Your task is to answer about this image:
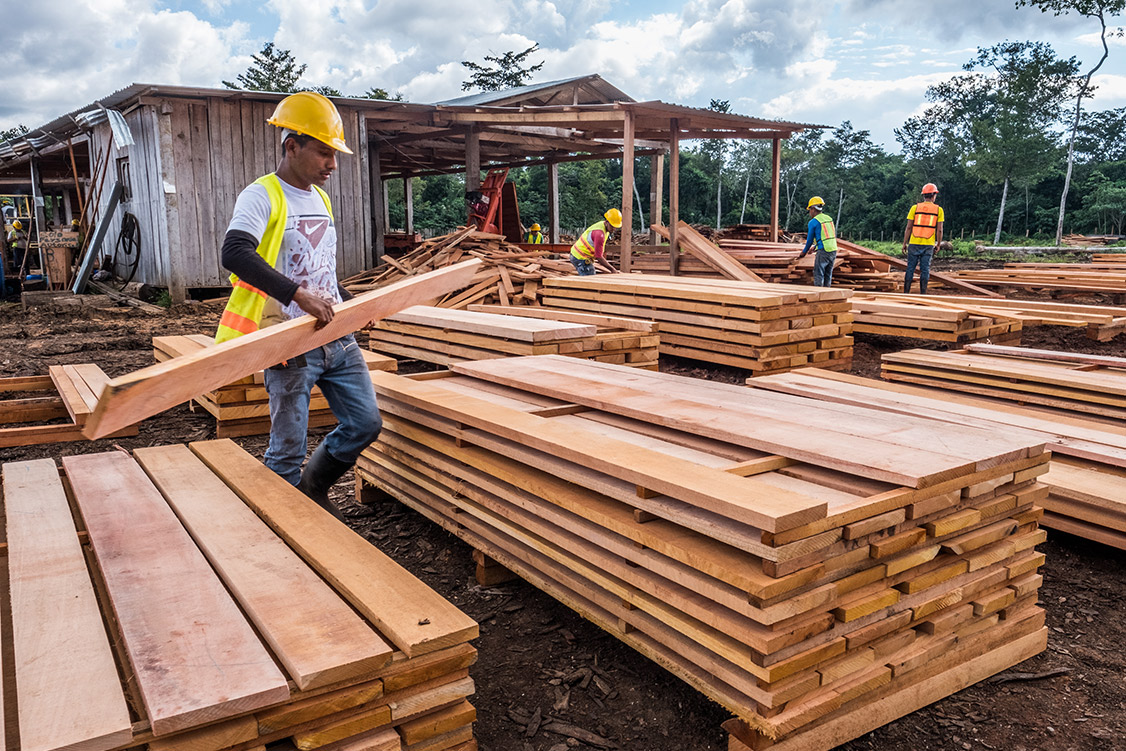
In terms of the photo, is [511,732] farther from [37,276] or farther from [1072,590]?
[37,276]

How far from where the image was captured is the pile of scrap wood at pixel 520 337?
651cm

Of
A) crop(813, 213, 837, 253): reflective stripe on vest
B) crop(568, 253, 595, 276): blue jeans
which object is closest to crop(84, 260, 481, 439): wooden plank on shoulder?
crop(568, 253, 595, 276): blue jeans

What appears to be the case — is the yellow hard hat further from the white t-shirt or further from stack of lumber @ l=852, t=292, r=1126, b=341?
stack of lumber @ l=852, t=292, r=1126, b=341

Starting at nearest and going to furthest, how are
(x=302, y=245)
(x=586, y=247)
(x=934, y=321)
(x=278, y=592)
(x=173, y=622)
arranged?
(x=173, y=622)
(x=278, y=592)
(x=302, y=245)
(x=934, y=321)
(x=586, y=247)

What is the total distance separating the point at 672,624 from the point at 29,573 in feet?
6.95

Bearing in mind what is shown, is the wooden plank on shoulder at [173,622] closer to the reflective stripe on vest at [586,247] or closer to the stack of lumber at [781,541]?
the stack of lumber at [781,541]

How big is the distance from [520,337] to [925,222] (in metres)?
10.0

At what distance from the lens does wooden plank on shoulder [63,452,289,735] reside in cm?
190

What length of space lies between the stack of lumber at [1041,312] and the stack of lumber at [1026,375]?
305 cm

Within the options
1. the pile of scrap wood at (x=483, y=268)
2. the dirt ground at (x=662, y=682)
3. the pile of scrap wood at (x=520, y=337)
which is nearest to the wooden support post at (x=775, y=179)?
the pile of scrap wood at (x=483, y=268)

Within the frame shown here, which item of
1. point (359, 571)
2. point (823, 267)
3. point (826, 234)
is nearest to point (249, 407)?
point (359, 571)

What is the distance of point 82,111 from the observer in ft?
54.7

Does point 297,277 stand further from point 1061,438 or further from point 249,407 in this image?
point 1061,438

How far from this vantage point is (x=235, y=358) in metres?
2.96
